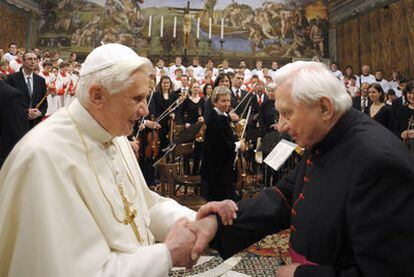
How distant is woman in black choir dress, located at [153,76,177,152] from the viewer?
8.81 meters

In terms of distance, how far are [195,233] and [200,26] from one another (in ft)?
67.9

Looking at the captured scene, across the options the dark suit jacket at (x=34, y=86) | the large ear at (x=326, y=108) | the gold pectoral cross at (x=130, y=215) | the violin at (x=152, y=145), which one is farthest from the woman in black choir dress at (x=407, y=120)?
the dark suit jacket at (x=34, y=86)

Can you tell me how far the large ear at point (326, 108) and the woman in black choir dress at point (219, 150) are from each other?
162 inches

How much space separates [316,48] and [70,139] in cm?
2106

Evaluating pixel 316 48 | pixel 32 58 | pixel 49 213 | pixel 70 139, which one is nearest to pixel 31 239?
pixel 49 213

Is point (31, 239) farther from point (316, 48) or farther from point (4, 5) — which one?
point (316, 48)

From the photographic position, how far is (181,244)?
2.03 metres

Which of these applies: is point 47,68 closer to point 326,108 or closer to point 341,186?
point 326,108

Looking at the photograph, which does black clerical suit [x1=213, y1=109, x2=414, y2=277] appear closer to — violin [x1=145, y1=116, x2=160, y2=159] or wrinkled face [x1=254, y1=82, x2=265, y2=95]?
violin [x1=145, y1=116, x2=160, y2=159]

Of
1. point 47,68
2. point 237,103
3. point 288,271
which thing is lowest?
point 288,271

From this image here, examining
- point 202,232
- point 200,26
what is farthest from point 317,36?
point 202,232

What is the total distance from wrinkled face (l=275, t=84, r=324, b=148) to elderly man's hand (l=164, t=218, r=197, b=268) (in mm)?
791

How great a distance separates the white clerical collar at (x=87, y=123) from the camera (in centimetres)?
203

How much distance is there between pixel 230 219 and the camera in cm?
237
